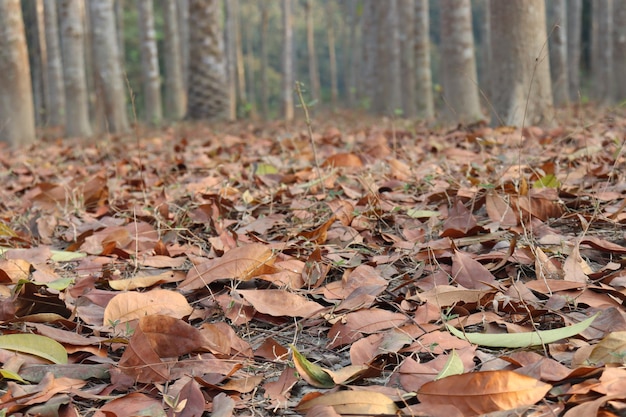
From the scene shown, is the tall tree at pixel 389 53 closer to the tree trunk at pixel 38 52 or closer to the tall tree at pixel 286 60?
the tall tree at pixel 286 60

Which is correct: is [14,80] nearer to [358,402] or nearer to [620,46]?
[358,402]

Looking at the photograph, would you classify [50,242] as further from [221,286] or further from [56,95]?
[56,95]

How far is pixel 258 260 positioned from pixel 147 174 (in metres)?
2.41

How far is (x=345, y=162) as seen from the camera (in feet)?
Answer: 11.6

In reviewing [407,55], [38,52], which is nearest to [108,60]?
[407,55]

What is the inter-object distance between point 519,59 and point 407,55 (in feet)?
24.4

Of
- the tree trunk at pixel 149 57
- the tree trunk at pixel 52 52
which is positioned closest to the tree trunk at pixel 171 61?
the tree trunk at pixel 149 57

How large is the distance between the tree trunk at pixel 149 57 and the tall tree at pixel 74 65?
2370mm

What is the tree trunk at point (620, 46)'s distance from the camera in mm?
11406

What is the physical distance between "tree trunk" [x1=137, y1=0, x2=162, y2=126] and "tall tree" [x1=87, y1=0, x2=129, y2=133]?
2.36 metres

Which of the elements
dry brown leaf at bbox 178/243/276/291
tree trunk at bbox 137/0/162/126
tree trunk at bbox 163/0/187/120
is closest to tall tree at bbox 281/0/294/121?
tree trunk at bbox 137/0/162/126

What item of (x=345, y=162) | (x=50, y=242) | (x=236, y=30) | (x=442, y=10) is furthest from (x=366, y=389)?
(x=236, y=30)

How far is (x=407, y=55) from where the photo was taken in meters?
12.5

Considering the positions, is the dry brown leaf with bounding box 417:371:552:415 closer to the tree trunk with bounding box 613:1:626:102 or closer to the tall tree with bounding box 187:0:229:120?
the tall tree with bounding box 187:0:229:120
